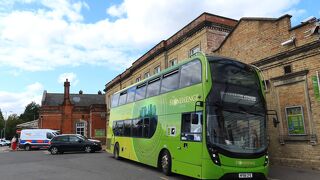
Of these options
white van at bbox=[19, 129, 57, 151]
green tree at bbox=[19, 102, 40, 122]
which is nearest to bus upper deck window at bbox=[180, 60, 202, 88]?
white van at bbox=[19, 129, 57, 151]

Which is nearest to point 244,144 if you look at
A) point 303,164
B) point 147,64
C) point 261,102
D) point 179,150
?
point 261,102

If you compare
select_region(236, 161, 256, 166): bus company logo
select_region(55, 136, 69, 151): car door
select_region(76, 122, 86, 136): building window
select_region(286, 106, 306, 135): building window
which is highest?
select_region(76, 122, 86, 136): building window

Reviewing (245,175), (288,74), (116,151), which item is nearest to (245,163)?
(245,175)

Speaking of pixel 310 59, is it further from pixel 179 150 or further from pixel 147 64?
pixel 147 64

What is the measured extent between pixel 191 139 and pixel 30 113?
118488 millimetres

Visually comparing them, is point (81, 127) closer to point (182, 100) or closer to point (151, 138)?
point (151, 138)

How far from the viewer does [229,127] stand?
10.6 metres

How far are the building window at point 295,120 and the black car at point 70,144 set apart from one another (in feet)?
58.3

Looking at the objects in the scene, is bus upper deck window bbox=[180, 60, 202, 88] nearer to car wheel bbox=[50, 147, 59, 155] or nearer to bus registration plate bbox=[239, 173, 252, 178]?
bus registration plate bbox=[239, 173, 252, 178]

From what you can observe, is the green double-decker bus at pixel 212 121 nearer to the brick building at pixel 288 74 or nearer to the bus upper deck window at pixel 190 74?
the bus upper deck window at pixel 190 74

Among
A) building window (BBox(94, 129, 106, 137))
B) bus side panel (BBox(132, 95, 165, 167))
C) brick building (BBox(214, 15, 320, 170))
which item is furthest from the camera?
building window (BBox(94, 129, 106, 137))

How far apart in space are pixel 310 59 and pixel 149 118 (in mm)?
7215

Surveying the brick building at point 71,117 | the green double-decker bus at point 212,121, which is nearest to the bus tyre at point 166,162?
the green double-decker bus at point 212,121

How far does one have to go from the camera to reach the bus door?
35.9 feet
